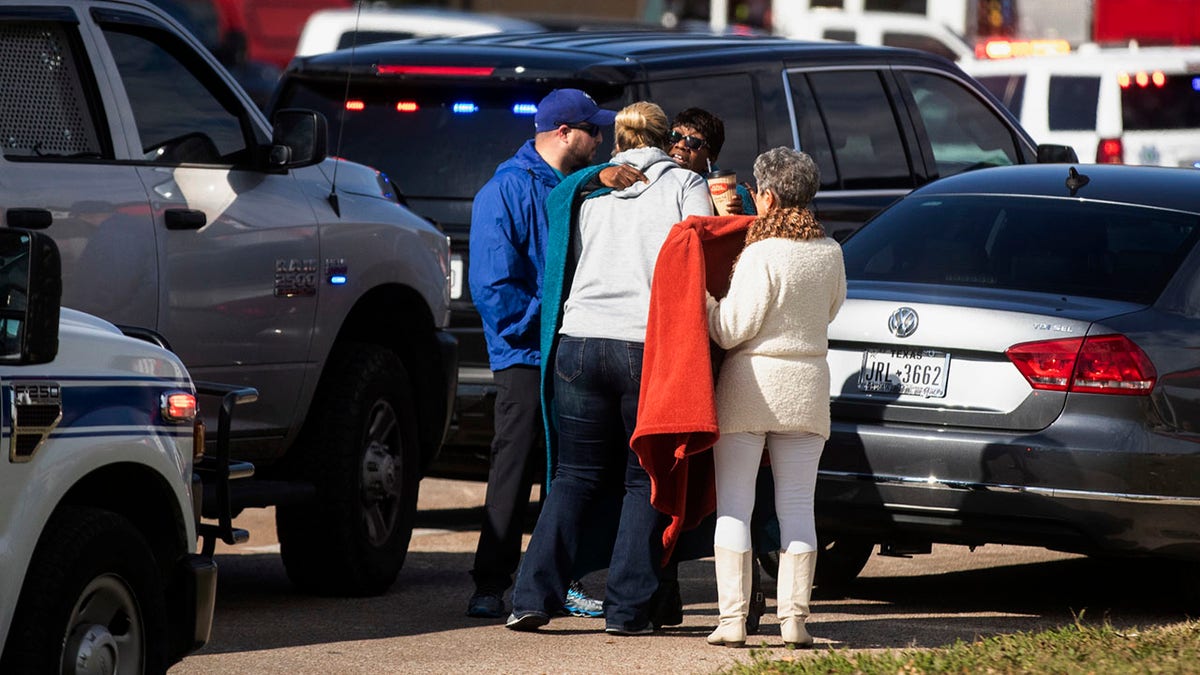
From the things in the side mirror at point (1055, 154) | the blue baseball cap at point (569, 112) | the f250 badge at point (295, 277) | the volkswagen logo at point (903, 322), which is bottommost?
the volkswagen logo at point (903, 322)

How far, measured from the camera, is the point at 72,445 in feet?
16.6

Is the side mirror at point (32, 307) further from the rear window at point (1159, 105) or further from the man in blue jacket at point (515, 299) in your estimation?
the rear window at point (1159, 105)

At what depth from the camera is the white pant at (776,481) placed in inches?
274

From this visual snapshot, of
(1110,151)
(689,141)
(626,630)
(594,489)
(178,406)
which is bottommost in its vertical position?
(626,630)

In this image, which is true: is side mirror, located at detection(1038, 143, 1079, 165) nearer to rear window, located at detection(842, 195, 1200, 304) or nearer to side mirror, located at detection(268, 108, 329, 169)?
rear window, located at detection(842, 195, 1200, 304)

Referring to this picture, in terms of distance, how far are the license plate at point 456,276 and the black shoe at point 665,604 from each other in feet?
8.33

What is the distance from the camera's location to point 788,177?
273 inches

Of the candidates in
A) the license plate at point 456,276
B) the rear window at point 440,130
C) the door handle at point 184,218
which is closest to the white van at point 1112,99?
the rear window at point 440,130

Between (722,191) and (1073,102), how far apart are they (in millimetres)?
12736

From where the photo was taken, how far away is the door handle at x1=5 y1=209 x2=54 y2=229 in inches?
255

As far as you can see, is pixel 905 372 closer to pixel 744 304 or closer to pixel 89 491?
pixel 744 304

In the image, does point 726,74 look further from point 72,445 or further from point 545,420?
point 72,445

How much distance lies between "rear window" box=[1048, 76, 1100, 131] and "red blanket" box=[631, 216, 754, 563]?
42.5 feet

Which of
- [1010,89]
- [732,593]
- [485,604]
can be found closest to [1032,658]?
[732,593]
